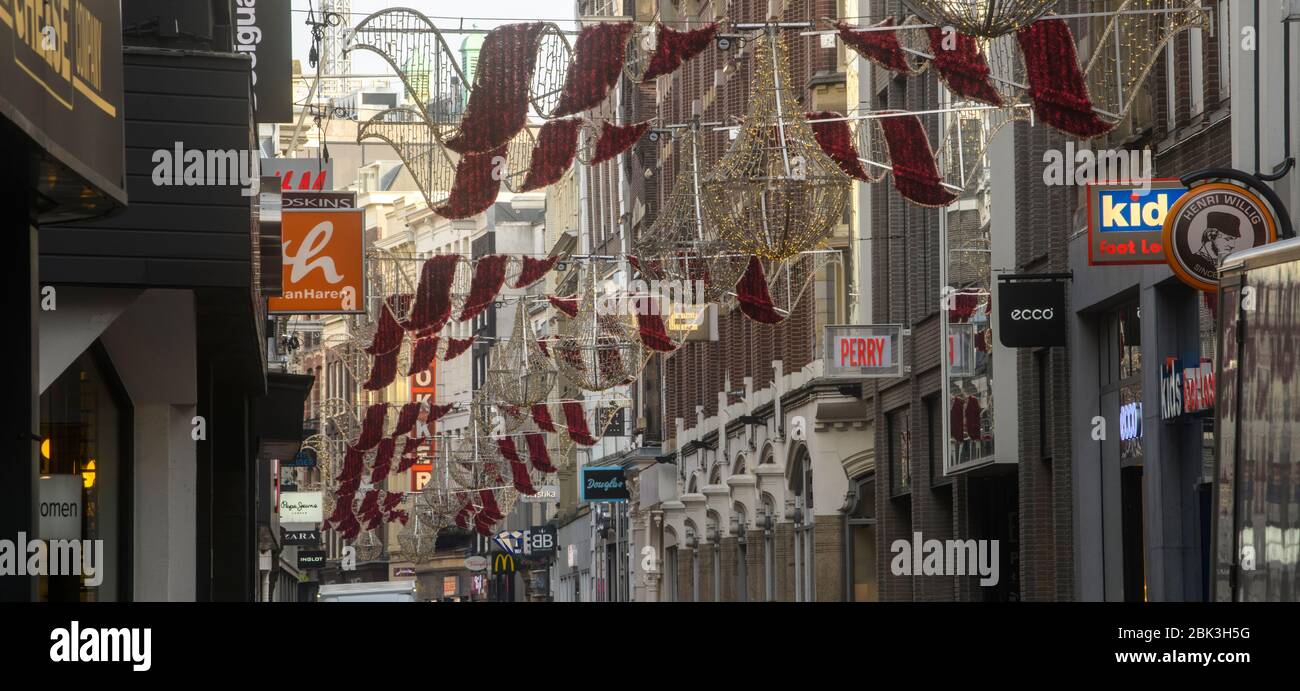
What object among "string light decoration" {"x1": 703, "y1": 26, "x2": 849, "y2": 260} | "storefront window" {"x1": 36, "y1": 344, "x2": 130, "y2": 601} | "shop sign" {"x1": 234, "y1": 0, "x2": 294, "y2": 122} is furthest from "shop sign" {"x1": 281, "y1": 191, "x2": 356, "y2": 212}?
"storefront window" {"x1": 36, "y1": 344, "x2": 130, "y2": 601}

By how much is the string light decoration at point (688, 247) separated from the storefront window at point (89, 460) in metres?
9.97

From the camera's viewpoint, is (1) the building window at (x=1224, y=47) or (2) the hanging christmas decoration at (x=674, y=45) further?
(1) the building window at (x=1224, y=47)

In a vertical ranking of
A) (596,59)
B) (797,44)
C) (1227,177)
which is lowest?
(1227,177)

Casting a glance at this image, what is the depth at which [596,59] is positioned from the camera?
648 inches

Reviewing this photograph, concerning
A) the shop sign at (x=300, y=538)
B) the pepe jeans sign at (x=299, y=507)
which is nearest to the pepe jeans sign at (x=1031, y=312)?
the shop sign at (x=300, y=538)

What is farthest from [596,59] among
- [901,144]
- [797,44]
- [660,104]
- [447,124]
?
[660,104]

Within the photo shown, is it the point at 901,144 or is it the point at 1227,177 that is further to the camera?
the point at 901,144

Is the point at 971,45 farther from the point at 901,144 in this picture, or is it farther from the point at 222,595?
the point at 222,595

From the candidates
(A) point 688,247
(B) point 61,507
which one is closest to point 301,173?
(A) point 688,247

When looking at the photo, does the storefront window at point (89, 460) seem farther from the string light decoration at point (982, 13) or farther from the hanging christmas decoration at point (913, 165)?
the hanging christmas decoration at point (913, 165)

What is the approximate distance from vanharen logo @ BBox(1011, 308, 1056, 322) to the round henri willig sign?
7.65m

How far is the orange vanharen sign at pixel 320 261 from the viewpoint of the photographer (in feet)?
66.9

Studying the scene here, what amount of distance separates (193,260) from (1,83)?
5764mm
